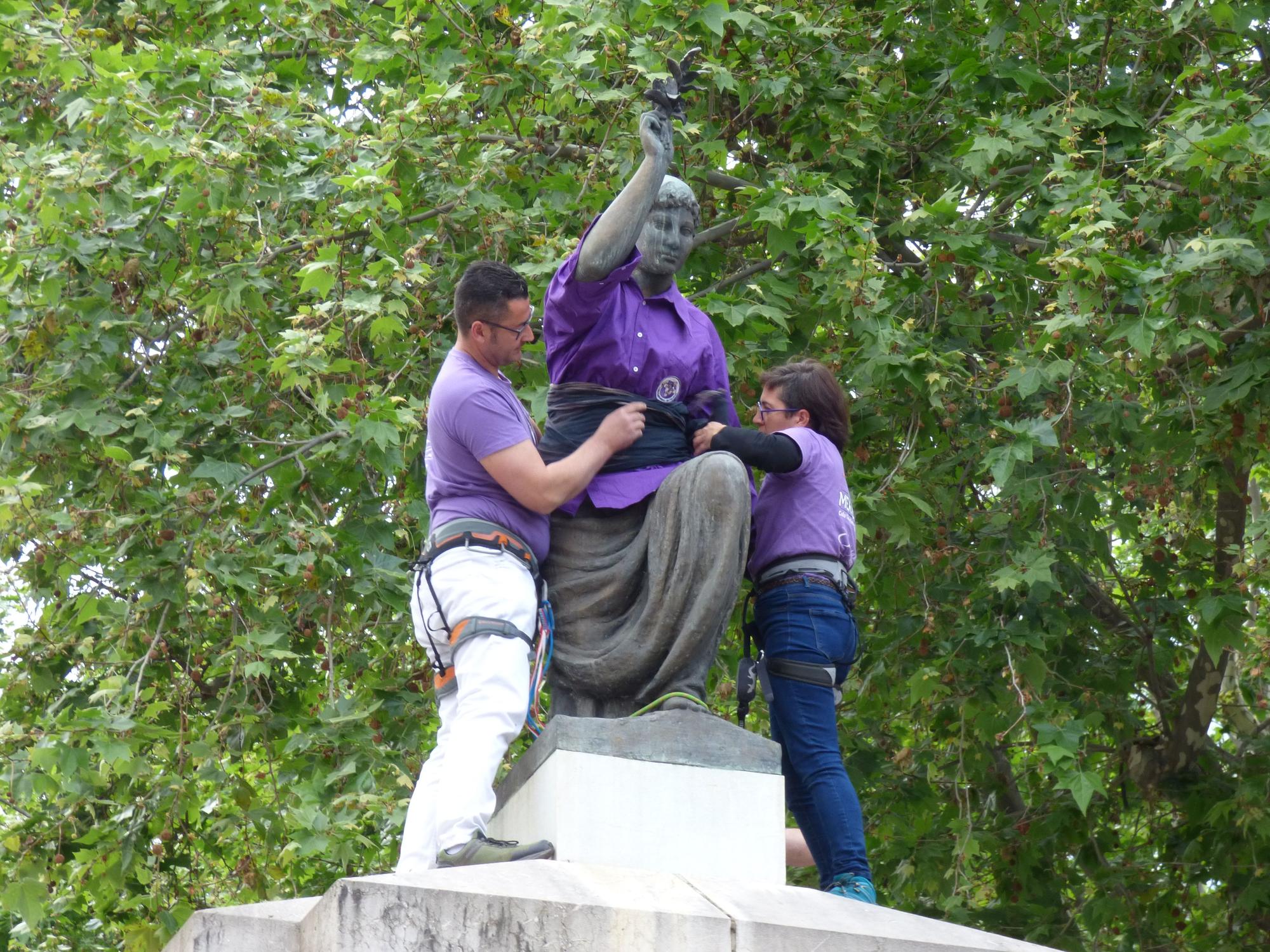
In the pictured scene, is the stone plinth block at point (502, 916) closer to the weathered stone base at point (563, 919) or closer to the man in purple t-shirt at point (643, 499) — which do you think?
the weathered stone base at point (563, 919)

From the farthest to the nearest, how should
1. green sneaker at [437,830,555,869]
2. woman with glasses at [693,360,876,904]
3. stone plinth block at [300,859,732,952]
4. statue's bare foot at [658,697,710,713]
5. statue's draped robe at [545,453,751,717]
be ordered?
woman with glasses at [693,360,876,904] < statue's draped robe at [545,453,751,717] < statue's bare foot at [658,697,710,713] < green sneaker at [437,830,555,869] < stone plinth block at [300,859,732,952]

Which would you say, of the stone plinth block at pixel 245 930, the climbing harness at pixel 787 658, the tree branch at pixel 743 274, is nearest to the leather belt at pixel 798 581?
the climbing harness at pixel 787 658

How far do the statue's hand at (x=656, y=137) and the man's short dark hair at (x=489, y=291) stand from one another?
1.58ft

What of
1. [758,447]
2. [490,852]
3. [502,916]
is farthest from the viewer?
[758,447]

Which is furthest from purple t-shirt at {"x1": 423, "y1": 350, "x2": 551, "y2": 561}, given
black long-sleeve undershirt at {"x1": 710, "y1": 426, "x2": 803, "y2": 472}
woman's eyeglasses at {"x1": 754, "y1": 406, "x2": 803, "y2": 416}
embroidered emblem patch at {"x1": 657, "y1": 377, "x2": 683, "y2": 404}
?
woman's eyeglasses at {"x1": 754, "y1": 406, "x2": 803, "y2": 416}

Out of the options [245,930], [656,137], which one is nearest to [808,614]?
[656,137]

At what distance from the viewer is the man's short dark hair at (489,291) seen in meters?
4.63

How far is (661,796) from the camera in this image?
4.22 m

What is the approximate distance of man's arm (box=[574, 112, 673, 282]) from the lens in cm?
454

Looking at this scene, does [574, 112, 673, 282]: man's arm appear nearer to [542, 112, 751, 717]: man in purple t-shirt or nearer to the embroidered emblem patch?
[542, 112, 751, 717]: man in purple t-shirt

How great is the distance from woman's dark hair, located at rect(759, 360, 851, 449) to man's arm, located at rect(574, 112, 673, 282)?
67 cm

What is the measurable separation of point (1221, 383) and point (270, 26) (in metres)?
5.50

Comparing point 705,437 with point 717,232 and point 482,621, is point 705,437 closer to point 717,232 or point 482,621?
point 482,621

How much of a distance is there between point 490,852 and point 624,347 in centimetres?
144
